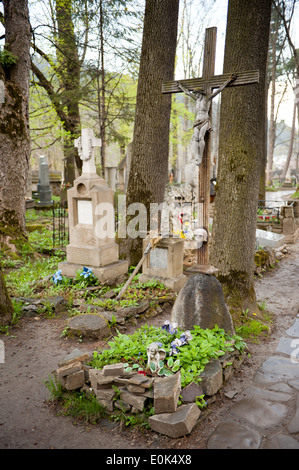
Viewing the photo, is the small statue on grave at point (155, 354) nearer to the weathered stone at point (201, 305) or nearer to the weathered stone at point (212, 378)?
the weathered stone at point (212, 378)

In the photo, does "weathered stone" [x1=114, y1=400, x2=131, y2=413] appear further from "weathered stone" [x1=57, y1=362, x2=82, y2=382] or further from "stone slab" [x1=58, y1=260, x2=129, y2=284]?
"stone slab" [x1=58, y1=260, x2=129, y2=284]

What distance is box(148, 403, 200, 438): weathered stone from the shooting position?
2.90m

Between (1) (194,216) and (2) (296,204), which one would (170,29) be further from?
(2) (296,204)

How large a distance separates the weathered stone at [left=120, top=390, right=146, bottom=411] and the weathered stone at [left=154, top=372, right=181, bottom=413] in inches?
6.3

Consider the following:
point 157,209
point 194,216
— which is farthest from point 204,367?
point 194,216

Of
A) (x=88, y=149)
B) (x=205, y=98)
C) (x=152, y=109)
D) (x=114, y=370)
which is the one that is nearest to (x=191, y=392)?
(x=114, y=370)

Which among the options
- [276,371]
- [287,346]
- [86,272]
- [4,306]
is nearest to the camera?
[276,371]

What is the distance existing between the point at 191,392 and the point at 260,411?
2.07 feet

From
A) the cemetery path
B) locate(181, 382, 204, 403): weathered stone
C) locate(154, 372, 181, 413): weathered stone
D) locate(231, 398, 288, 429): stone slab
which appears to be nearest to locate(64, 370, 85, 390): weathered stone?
the cemetery path

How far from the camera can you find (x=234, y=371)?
4047 mm

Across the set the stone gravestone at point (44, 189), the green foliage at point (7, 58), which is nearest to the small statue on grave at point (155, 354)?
the green foliage at point (7, 58)

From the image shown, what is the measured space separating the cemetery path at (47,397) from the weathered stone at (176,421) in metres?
0.06

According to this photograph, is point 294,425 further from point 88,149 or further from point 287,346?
point 88,149

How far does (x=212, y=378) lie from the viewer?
11.2ft
